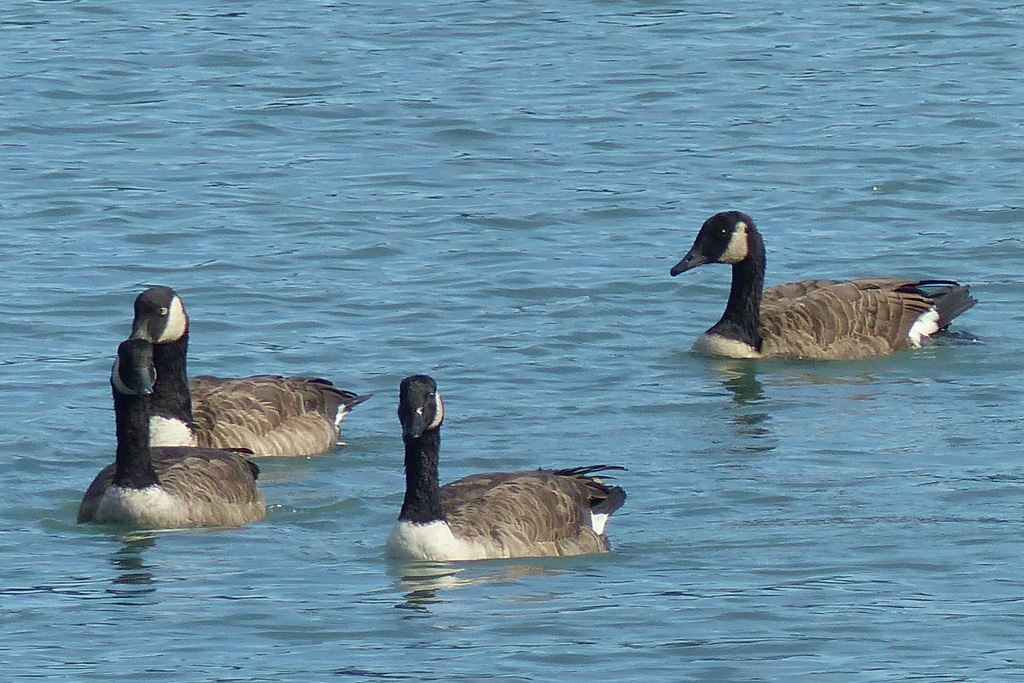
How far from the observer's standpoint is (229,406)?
15328 millimetres

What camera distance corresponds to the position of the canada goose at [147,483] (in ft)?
43.4

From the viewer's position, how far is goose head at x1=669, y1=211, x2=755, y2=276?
60.2 ft

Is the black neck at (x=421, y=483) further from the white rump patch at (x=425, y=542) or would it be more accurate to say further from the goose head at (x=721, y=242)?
the goose head at (x=721, y=242)

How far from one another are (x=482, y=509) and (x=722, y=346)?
17.7 feet

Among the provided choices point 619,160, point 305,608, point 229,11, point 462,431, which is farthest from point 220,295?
point 229,11

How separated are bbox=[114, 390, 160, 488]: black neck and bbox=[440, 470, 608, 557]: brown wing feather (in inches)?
71.0

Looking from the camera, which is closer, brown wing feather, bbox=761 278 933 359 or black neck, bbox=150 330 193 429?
black neck, bbox=150 330 193 429

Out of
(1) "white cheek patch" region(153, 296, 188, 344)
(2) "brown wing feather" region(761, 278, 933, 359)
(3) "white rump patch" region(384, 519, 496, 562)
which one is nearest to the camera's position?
(3) "white rump patch" region(384, 519, 496, 562)

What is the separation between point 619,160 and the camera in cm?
2353

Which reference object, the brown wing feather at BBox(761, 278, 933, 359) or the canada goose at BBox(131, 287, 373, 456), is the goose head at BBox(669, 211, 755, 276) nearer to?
the brown wing feather at BBox(761, 278, 933, 359)

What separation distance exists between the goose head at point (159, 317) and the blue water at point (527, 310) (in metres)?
0.79

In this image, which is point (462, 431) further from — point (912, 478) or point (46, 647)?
point (46, 647)

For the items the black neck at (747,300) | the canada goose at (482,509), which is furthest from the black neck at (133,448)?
the black neck at (747,300)

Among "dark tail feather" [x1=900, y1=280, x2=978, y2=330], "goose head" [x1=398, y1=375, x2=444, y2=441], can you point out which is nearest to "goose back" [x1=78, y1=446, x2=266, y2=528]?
"goose head" [x1=398, y1=375, x2=444, y2=441]
